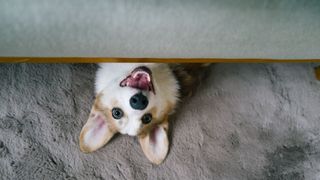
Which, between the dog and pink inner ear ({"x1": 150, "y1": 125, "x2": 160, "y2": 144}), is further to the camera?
pink inner ear ({"x1": 150, "y1": 125, "x2": 160, "y2": 144})

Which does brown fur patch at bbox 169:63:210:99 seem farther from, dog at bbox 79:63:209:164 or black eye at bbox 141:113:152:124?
black eye at bbox 141:113:152:124

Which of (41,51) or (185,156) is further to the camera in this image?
(185,156)

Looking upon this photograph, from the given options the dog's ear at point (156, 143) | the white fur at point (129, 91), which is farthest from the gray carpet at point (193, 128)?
the white fur at point (129, 91)

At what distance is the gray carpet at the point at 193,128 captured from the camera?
1.62 m

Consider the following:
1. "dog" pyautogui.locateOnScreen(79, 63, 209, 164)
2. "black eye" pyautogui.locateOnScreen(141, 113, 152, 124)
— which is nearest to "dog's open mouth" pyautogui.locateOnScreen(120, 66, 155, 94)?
"dog" pyautogui.locateOnScreen(79, 63, 209, 164)

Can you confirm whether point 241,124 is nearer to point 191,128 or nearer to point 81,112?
point 191,128

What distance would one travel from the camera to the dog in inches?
57.5

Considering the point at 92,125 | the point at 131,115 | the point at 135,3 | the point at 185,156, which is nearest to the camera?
the point at 135,3

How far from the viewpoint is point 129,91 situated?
145 cm

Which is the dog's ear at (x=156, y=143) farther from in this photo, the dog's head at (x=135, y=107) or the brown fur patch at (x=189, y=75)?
the brown fur patch at (x=189, y=75)

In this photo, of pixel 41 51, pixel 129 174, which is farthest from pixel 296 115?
pixel 41 51

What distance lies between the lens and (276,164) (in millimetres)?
1722

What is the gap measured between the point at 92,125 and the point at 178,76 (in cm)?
43

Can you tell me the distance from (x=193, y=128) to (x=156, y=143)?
0.66ft
